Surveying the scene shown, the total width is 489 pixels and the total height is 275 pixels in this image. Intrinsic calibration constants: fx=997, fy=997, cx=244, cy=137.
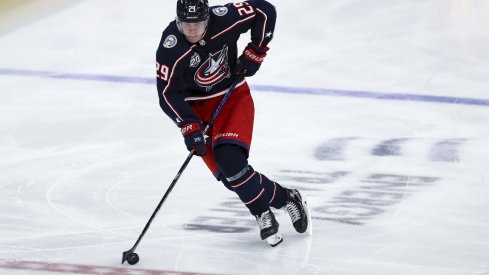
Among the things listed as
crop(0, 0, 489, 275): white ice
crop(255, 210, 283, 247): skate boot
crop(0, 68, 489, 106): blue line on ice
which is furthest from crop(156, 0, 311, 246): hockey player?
crop(0, 68, 489, 106): blue line on ice

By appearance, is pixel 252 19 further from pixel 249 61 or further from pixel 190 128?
pixel 190 128

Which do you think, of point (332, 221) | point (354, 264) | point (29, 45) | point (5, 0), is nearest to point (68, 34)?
point (29, 45)

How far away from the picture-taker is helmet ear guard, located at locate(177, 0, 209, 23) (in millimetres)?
3623

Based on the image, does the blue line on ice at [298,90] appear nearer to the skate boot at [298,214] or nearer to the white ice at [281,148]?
the white ice at [281,148]

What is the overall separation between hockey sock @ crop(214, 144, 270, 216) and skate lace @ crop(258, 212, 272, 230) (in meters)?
0.02

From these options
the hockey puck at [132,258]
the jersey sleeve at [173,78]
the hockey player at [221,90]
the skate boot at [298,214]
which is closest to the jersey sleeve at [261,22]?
the hockey player at [221,90]

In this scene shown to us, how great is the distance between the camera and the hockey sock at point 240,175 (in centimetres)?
382

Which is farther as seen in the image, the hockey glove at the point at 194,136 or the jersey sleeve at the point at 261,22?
the jersey sleeve at the point at 261,22

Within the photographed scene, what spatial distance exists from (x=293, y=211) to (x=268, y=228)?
189mm

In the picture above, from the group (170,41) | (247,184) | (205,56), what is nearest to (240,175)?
(247,184)

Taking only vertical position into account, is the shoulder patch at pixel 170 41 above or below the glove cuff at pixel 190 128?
above

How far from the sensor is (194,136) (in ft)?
12.3

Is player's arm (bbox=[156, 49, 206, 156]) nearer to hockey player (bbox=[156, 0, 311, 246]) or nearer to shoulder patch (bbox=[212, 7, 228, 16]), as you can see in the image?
hockey player (bbox=[156, 0, 311, 246])

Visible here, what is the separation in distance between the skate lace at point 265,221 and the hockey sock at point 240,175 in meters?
0.02
